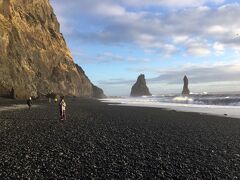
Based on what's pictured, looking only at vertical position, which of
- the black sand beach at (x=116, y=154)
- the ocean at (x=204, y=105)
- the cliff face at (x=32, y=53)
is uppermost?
the cliff face at (x=32, y=53)

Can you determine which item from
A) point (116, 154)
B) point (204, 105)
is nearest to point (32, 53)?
point (204, 105)

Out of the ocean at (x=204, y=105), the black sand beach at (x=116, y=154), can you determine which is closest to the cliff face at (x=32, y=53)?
the ocean at (x=204, y=105)

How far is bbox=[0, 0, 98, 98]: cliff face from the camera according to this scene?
62.2 meters

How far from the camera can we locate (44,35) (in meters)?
96.7

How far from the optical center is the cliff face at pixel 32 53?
62.2 metres

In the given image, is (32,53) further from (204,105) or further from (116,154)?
(116,154)

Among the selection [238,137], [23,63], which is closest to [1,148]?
[238,137]

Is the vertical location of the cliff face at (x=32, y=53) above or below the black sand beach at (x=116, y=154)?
above

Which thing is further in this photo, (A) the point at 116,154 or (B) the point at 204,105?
(B) the point at 204,105

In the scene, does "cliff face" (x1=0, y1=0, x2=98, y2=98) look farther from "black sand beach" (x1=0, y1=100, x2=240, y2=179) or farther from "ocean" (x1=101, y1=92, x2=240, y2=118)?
"black sand beach" (x1=0, y1=100, x2=240, y2=179)

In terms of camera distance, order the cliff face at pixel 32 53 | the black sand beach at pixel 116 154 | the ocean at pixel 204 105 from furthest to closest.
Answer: the cliff face at pixel 32 53 < the ocean at pixel 204 105 < the black sand beach at pixel 116 154

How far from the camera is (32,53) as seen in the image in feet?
273

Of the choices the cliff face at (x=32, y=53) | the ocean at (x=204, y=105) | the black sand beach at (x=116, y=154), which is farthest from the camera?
the cliff face at (x=32, y=53)

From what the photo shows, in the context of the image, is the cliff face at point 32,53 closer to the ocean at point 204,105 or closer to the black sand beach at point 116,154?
the ocean at point 204,105
